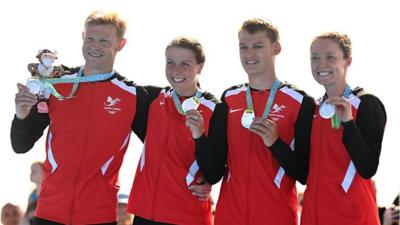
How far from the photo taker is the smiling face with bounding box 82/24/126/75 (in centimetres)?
646

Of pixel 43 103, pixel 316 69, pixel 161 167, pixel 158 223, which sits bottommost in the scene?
pixel 158 223

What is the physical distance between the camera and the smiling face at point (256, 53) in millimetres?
6258

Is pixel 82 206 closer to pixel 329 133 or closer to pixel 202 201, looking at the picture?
pixel 202 201

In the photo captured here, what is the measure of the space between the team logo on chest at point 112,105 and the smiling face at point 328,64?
1.69m

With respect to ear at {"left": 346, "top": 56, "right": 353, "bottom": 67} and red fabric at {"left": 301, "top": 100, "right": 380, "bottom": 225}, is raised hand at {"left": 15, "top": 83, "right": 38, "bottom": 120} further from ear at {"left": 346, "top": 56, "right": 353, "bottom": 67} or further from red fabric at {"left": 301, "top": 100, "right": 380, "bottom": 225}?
ear at {"left": 346, "top": 56, "right": 353, "bottom": 67}

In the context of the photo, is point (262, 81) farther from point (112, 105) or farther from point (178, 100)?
point (112, 105)

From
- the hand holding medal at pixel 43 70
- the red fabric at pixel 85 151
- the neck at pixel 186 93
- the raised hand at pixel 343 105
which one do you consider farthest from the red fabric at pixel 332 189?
the hand holding medal at pixel 43 70

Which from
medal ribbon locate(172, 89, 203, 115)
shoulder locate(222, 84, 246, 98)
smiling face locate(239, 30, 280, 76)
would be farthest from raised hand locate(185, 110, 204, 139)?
smiling face locate(239, 30, 280, 76)

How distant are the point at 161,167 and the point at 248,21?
1.45 meters

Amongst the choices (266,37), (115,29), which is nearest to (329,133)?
(266,37)

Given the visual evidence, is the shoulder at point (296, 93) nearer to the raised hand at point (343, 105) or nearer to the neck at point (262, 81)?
the neck at point (262, 81)

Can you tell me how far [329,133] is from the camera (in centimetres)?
603

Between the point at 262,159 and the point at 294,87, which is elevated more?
the point at 294,87

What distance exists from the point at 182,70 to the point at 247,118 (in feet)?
2.46
